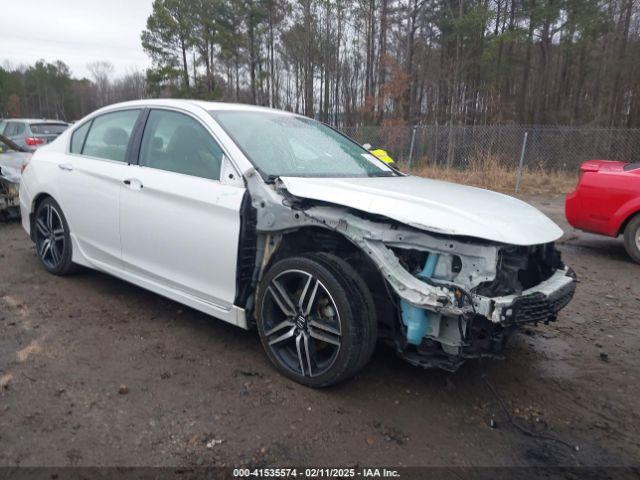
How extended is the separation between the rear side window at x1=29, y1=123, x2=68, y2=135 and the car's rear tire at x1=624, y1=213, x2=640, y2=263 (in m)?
14.1

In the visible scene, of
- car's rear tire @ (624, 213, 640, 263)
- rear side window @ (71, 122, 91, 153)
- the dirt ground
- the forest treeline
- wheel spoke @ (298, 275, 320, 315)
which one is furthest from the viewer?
the forest treeline

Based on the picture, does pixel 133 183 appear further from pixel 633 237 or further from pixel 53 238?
pixel 633 237

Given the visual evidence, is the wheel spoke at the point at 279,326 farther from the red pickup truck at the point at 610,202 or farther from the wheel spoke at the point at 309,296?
the red pickup truck at the point at 610,202

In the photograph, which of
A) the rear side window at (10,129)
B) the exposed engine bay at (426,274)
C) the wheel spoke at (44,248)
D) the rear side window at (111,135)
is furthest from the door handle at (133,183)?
the rear side window at (10,129)

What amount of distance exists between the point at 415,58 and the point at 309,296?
27905 millimetres

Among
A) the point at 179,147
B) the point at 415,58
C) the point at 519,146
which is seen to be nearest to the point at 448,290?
the point at 179,147

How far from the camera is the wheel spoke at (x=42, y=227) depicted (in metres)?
4.66

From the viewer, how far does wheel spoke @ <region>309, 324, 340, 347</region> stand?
269 cm

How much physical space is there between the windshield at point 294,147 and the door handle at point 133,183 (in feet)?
2.51

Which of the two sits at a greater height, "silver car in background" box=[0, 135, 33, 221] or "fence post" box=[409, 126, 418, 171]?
"fence post" box=[409, 126, 418, 171]

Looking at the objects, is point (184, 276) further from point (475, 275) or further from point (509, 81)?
point (509, 81)

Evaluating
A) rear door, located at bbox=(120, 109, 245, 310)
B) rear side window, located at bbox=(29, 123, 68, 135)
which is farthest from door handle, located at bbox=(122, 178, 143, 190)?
rear side window, located at bbox=(29, 123, 68, 135)

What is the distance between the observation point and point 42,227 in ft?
15.4

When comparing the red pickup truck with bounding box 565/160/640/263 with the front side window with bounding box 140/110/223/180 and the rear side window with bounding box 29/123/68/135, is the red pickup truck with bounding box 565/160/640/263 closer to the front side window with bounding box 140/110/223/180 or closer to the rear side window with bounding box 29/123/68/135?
the front side window with bounding box 140/110/223/180
